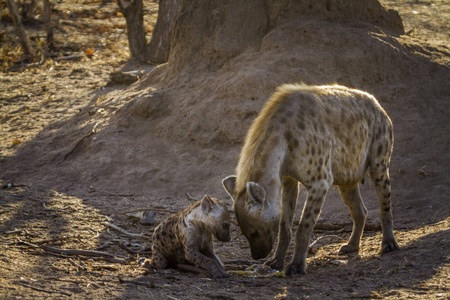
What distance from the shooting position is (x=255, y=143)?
4695mm

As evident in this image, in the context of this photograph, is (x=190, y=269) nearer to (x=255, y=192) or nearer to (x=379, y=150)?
(x=255, y=192)

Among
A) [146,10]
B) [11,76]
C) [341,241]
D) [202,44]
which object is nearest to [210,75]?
[202,44]

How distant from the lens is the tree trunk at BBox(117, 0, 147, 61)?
44.1ft

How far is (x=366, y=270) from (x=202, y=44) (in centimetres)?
529

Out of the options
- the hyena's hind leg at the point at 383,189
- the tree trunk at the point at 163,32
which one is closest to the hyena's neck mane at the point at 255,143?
the hyena's hind leg at the point at 383,189

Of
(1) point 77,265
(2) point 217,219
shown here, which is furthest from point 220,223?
(1) point 77,265

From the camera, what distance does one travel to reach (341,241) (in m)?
6.06

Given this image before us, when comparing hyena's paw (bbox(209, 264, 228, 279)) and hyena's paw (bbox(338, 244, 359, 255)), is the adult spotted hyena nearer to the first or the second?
hyena's paw (bbox(338, 244, 359, 255))

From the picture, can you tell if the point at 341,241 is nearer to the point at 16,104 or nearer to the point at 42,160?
the point at 42,160

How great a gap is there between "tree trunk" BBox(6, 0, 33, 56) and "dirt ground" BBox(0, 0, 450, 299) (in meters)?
1.16

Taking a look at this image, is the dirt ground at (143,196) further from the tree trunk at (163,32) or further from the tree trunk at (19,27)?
the tree trunk at (19,27)

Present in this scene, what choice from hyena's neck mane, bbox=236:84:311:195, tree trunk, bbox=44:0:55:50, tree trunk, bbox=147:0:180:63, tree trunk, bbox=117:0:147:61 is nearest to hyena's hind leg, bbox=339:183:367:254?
hyena's neck mane, bbox=236:84:311:195

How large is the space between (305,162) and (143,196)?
3333 mm

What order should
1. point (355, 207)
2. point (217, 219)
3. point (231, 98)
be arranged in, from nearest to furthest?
1. point (217, 219)
2. point (355, 207)
3. point (231, 98)
